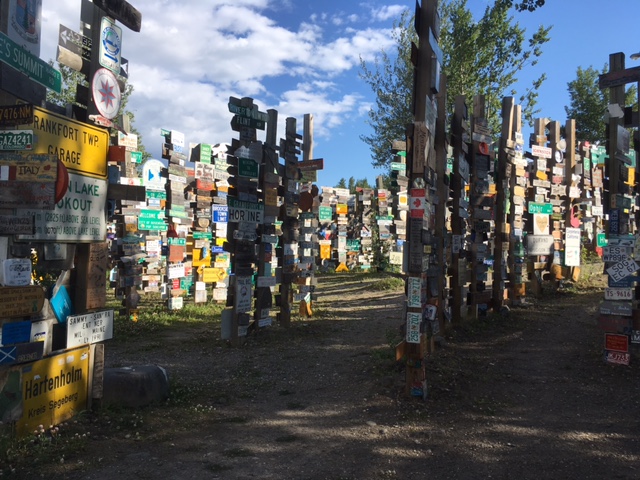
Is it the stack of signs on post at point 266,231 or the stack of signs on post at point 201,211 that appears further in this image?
the stack of signs on post at point 201,211

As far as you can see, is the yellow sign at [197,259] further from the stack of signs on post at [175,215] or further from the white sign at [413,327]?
the white sign at [413,327]

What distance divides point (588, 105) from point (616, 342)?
33582mm

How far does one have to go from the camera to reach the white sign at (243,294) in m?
9.28

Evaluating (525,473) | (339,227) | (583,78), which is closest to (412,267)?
(525,473)

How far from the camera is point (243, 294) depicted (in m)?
9.41

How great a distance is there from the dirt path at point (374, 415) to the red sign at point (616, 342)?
0.93 feet

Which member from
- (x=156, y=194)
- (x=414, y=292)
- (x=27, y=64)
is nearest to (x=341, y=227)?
(x=156, y=194)

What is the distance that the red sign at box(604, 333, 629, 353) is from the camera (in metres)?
7.15

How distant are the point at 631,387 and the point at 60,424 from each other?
684 centimetres

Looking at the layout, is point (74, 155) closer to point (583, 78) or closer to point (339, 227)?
point (339, 227)

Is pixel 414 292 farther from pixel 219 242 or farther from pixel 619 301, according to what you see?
pixel 219 242

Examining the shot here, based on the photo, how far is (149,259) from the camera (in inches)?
552

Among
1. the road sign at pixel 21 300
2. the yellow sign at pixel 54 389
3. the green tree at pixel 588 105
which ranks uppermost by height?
the green tree at pixel 588 105

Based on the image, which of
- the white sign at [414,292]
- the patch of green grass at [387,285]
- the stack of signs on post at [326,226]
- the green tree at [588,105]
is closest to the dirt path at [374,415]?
the white sign at [414,292]
